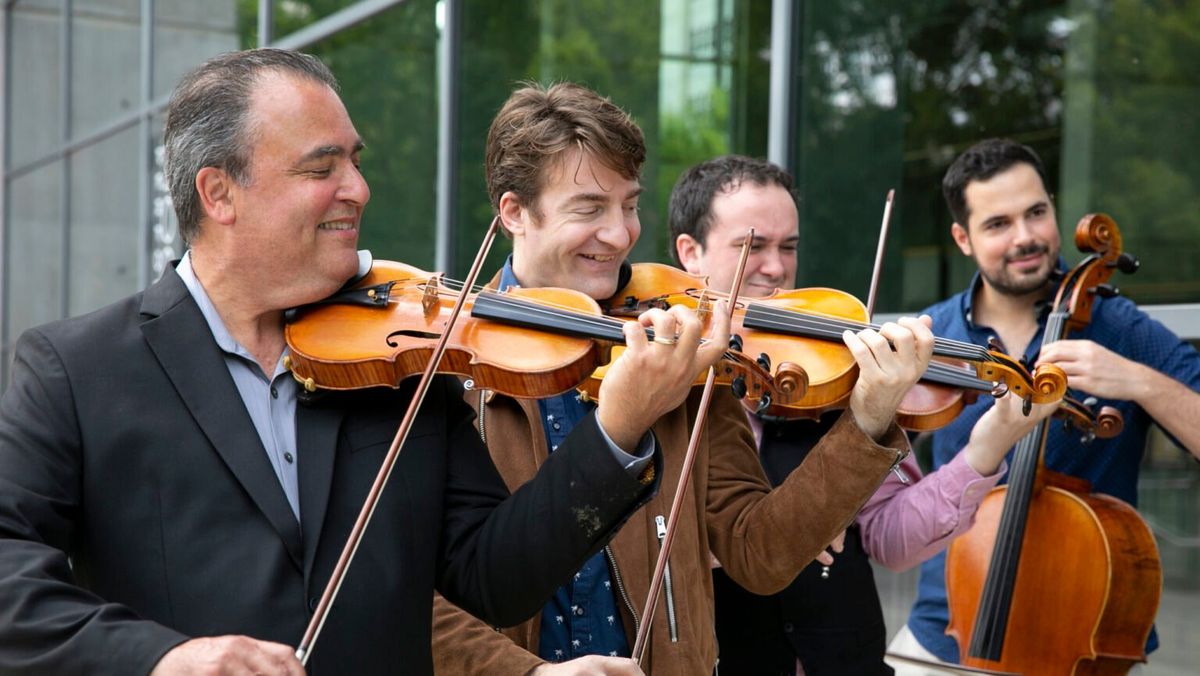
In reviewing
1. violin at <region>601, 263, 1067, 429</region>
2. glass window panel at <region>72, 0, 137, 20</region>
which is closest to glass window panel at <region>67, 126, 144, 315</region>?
glass window panel at <region>72, 0, 137, 20</region>

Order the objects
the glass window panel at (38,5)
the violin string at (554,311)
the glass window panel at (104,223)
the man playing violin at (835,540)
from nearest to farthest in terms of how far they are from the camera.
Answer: the violin string at (554,311) → the man playing violin at (835,540) → the glass window panel at (104,223) → the glass window panel at (38,5)

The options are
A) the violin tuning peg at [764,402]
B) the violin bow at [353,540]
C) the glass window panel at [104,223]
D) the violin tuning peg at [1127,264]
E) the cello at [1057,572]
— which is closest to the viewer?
the violin bow at [353,540]

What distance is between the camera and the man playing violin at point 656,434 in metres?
1.75

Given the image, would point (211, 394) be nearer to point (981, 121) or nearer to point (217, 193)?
point (217, 193)

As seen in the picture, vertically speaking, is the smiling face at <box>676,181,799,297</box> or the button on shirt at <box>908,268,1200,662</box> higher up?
the smiling face at <box>676,181,799,297</box>

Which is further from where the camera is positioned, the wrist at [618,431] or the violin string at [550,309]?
the violin string at [550,309]

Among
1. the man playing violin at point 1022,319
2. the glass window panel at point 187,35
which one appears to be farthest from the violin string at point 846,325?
the glass window panel at point 187,35

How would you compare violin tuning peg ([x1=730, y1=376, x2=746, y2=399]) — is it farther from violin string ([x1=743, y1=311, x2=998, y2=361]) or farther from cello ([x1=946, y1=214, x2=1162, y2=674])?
cello ([x1=946, y1=214, x2=1162, y2=674])

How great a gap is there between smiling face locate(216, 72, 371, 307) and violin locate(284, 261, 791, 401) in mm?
103

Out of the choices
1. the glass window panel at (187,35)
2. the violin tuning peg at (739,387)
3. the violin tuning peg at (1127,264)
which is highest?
the glass window panel at (187,35)

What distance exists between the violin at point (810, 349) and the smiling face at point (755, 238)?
18 cm

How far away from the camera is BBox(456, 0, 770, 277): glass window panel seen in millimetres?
4148

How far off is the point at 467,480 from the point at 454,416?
88mm

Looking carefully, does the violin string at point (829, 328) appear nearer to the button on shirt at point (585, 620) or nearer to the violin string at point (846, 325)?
the violin string at point (846, 325)
